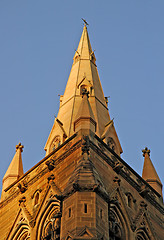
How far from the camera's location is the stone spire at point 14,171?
36.7 metres

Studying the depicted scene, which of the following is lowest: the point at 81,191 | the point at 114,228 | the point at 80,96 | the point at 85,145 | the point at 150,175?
the point at 114,228

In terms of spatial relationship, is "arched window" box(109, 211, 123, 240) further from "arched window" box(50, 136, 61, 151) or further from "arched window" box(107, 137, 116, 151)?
"arched window" box(50, 136, 61, 151)

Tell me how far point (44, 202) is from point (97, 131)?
19.5 ft

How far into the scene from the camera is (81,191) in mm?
28188

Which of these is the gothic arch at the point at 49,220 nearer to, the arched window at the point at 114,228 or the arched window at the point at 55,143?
the arched window at the point at 114,228

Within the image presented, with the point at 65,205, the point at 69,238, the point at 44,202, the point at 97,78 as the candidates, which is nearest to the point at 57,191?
the point at 44,202

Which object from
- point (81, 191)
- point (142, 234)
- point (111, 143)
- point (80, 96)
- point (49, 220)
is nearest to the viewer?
point (81, 191)

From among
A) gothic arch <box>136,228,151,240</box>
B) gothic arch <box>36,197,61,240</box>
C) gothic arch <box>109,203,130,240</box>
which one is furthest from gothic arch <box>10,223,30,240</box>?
gothic arch <box>136,228,151,240</box>

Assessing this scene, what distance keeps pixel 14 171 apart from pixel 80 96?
5310 mm

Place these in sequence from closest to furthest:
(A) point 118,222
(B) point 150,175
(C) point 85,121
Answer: (A) point 118,222
(C) point 85,121
(B) point 150,175

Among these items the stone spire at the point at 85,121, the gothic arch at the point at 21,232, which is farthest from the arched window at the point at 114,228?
the stone spire at the point at 85,121

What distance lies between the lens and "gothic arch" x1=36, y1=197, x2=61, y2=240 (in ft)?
97.8

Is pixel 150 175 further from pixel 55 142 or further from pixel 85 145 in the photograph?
pixel 85 145

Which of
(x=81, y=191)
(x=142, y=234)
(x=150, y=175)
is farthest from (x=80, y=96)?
(x=81, y=191)
